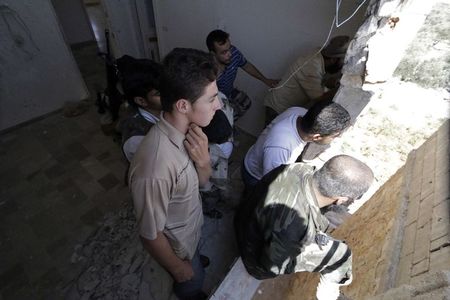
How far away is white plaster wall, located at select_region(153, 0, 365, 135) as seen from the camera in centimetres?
305

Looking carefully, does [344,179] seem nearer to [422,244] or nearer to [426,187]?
[426,187]

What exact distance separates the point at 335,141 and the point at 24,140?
5.05 m

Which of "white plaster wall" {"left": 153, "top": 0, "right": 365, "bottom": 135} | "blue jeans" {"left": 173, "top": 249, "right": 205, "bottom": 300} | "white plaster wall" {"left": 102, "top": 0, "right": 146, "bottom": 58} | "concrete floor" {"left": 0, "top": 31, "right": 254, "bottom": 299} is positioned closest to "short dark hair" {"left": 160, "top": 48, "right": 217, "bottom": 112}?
"blue jeans" {"left": 173, "top": 249, "right": 205, "bottom": 300}

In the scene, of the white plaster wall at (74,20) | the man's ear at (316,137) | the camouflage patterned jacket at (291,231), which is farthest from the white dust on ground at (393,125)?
the white plaster wall at (74,20)

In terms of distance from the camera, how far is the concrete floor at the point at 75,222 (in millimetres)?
2666

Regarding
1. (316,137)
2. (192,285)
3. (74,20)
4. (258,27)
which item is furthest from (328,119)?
(74,20)

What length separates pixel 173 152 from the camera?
1.45 meters

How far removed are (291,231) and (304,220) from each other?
113 millimetres

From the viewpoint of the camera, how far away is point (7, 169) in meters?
3.95

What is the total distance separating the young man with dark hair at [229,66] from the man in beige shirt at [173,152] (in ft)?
5.29

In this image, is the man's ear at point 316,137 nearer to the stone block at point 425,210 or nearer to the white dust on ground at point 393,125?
the white dust on ground at point 393,125

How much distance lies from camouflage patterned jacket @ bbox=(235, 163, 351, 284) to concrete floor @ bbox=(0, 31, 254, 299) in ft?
3.43

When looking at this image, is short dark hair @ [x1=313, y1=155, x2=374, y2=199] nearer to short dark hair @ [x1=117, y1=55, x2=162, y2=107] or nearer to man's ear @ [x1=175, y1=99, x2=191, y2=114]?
man's ear @ [x1=175, y1=99, x2=191, y2=114]

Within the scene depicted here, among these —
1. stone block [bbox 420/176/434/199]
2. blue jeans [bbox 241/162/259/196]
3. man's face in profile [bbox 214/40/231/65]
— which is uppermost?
stone block [bbox 420/176/434/199]
